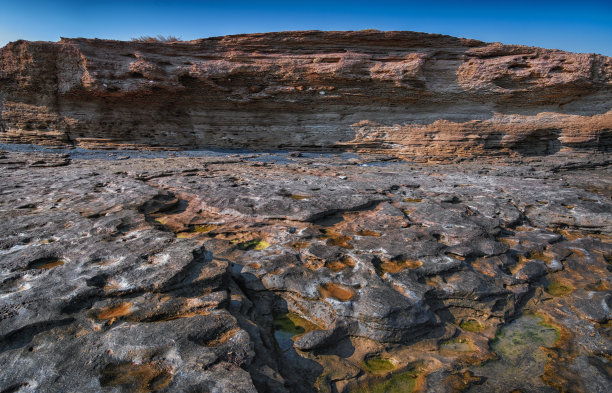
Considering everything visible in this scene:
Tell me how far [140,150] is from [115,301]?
12.1 meters

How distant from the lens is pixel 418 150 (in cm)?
1407

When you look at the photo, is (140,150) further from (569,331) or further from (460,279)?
(569,331)

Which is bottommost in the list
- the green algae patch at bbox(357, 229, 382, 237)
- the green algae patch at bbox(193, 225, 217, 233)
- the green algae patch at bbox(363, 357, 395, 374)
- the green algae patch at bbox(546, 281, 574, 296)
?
the green algae patch at bbox(546, 281, 574, 296)

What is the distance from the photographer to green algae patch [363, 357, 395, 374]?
2785mm

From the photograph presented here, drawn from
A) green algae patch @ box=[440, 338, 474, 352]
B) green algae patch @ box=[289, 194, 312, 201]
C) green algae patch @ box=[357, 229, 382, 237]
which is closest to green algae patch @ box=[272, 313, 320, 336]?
green algae patch @ box=[440, 338, 474, 352]

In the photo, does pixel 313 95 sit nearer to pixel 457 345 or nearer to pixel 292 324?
pixel 292 324

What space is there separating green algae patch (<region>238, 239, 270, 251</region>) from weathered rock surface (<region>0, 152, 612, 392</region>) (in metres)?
0.07

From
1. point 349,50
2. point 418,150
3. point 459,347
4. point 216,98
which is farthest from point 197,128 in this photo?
point 459,347

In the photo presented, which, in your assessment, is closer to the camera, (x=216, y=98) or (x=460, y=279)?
(x=460, y=279)

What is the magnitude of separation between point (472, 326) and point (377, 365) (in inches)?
43.6

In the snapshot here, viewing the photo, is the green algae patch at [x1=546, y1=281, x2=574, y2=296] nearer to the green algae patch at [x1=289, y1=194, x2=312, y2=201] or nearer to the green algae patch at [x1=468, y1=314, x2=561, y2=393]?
the green algae patch at [x1=468, y1=314, x2=561, y2=393]

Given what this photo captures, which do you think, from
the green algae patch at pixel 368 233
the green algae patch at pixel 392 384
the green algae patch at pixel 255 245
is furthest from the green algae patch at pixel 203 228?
the green algae patch at pixel 392 384

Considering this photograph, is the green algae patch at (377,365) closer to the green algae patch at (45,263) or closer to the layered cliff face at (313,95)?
the green algae patch at (45,263)

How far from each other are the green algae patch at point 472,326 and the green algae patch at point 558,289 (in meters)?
1.12
